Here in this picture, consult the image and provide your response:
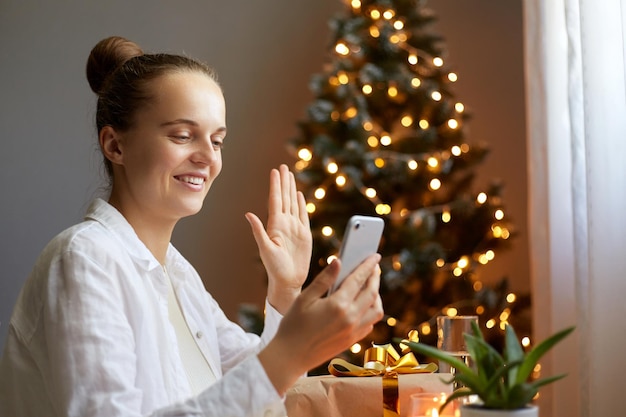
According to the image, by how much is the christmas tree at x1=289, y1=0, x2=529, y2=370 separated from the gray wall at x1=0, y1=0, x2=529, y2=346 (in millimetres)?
590

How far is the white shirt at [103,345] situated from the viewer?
1156 mm

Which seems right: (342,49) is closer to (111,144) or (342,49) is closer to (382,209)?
(382,209)

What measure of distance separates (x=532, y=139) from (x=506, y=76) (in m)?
1.42

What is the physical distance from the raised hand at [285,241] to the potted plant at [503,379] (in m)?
0.66

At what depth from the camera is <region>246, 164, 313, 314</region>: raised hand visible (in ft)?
5.29

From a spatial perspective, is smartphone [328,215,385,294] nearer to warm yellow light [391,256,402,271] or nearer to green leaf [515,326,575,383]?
green leaf [515,326,575,383]

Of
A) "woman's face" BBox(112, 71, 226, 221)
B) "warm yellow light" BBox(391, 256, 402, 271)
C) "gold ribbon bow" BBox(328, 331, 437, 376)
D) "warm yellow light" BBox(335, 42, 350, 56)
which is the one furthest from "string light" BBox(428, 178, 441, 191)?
"woman's face" BBox(112, 71, 226, 221)

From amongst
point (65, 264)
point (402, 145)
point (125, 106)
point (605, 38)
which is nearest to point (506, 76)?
point (402, 145)

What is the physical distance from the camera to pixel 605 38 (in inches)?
84.6

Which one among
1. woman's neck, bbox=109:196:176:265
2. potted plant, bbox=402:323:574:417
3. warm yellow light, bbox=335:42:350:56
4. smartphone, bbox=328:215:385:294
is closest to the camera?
potted plant, bbox=402:323:574:417

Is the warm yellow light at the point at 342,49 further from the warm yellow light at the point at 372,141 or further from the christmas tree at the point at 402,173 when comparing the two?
the warm yellow light at the point at 372,141

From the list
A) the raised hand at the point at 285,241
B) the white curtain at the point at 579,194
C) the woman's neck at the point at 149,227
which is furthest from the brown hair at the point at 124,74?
the white curtain at the point at 579,194

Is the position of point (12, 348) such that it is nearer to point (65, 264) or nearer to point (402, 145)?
point (65, 264)

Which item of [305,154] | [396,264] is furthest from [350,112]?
[396,264]
